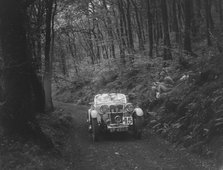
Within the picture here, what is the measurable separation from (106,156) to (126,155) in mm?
697

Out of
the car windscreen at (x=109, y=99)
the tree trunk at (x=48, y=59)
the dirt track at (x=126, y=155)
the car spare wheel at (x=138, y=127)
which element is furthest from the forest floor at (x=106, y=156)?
the tree trunk at (x=48, y=59)

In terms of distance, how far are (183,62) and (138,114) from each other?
746 centimetres

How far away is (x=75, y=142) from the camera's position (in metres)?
16.6

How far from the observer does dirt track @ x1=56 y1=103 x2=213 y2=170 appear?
11461 mm


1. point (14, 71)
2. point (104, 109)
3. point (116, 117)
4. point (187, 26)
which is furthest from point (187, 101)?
point (187, 26)

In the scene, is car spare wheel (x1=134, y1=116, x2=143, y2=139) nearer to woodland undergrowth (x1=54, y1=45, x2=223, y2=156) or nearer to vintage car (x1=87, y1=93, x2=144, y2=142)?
vintage car (x1=87, y1=93, x2=144, y2=142)

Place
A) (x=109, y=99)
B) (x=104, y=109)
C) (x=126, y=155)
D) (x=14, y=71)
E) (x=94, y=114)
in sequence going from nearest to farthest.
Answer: (x=14, y=71), (x=126, y=155), (x=94, y=114), (x=104, y=109), (x=109, y=99)

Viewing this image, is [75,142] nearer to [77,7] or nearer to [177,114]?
[177,114]

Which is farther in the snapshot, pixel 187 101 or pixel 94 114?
pixel 94 114

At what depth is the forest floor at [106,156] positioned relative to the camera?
35.4 ft

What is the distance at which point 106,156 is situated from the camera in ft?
43.8

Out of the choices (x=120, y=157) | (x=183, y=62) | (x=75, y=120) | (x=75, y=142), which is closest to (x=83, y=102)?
(x=75, y=120)

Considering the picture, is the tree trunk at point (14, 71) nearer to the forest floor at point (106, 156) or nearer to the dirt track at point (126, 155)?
the forest floor at point (106, 156)

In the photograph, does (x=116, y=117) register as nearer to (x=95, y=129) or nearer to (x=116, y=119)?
(x=116, y=119)
